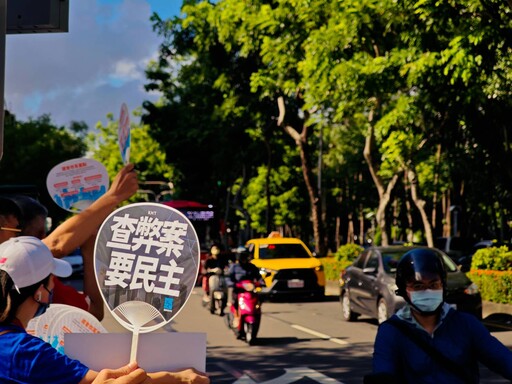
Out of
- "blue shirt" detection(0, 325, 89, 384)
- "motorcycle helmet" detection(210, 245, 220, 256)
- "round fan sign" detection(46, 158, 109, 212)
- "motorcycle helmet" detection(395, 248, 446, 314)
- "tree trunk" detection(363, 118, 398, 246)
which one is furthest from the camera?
"tree trunk" detection(363, 118, 398, 246)

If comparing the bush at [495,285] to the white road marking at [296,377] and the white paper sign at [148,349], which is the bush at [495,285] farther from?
the white paper sign at [148,349]

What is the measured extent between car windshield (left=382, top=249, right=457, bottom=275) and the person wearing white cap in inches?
565

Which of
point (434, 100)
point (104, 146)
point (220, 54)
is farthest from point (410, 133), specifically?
point (104, 146)

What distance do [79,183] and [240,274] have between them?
450 inches

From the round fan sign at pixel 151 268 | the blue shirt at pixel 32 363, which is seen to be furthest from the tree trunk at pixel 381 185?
the blue shirt at pixel 32 363

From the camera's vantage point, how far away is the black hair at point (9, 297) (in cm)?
314

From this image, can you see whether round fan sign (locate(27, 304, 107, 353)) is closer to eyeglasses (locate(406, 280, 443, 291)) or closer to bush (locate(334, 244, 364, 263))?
eyeglasses (locate(406, 280, 443, 291))

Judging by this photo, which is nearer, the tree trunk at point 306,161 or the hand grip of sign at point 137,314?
the hand grip of sign at point 137,314

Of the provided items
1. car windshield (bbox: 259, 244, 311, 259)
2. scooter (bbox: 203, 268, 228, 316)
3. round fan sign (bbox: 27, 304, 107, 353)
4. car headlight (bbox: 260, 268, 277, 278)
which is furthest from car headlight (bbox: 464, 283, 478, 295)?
round fan sign (bbox: 27, 304, 107, 353)

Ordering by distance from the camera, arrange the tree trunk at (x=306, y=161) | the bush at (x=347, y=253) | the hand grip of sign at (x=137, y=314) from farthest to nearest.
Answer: the tree trunk at (x=306, y=161) → the bush at (x=347, y=253) → the hand grip of sign at (x=137, y=314)

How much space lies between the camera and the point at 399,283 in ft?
13.4

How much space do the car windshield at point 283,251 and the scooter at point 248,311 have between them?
35.2 ft

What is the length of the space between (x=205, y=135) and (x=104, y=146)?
68.4 m

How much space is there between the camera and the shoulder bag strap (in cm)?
388
